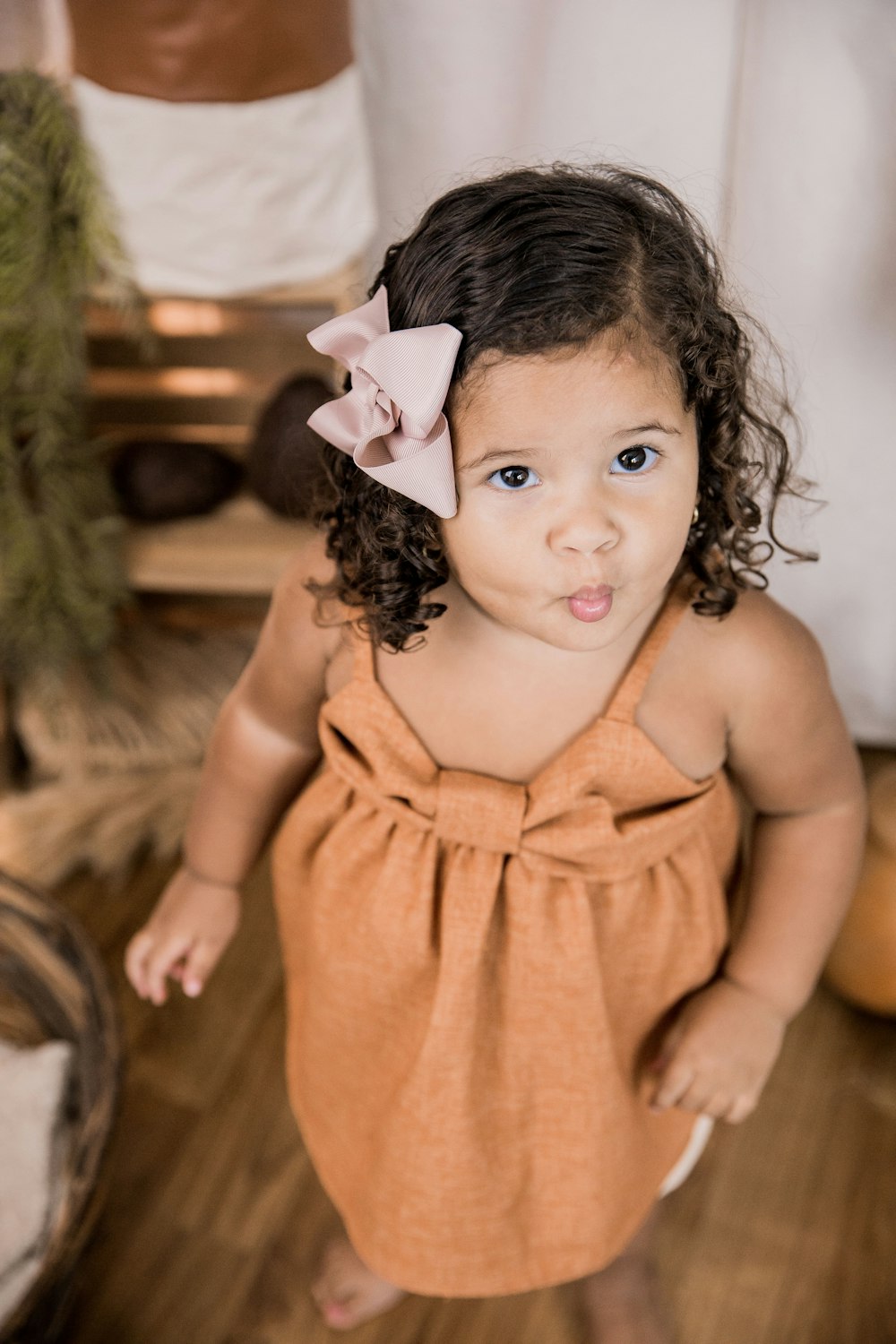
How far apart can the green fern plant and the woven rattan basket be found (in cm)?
35

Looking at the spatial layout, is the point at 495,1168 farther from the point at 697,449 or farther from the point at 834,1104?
the point at 697,449

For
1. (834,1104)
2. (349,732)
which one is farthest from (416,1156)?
(834,1104)

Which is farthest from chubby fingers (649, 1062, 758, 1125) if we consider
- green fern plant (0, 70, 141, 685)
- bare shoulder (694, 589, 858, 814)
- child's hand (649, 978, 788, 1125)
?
green fern plant (0, 70, 141, 685)

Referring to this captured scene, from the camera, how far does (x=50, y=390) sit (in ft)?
3.95

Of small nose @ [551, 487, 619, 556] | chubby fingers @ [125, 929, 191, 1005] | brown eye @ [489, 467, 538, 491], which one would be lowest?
chubby fingers @ [125, 929, 191, 1005]

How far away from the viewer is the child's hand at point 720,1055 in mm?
856

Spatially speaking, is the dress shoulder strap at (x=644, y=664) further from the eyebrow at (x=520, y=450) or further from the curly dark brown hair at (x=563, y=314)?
the eyebrow at (x=520, y=450)

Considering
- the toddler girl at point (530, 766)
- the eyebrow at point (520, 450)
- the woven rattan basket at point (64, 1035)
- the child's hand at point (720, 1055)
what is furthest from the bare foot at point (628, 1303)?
the eyebrow at point (520, 450)

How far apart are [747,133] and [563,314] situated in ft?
1.80

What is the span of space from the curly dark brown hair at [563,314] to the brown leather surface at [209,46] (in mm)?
408

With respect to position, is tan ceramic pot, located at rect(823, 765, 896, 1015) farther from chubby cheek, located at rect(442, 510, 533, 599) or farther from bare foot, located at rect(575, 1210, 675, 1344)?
chubby cheek, located at rect(442, 510, 533, 599)

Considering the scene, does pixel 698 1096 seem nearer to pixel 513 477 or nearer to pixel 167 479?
pixel 513 477

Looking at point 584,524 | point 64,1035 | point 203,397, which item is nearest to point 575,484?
point 584,524

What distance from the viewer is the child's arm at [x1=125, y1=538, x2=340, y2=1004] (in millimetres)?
909
